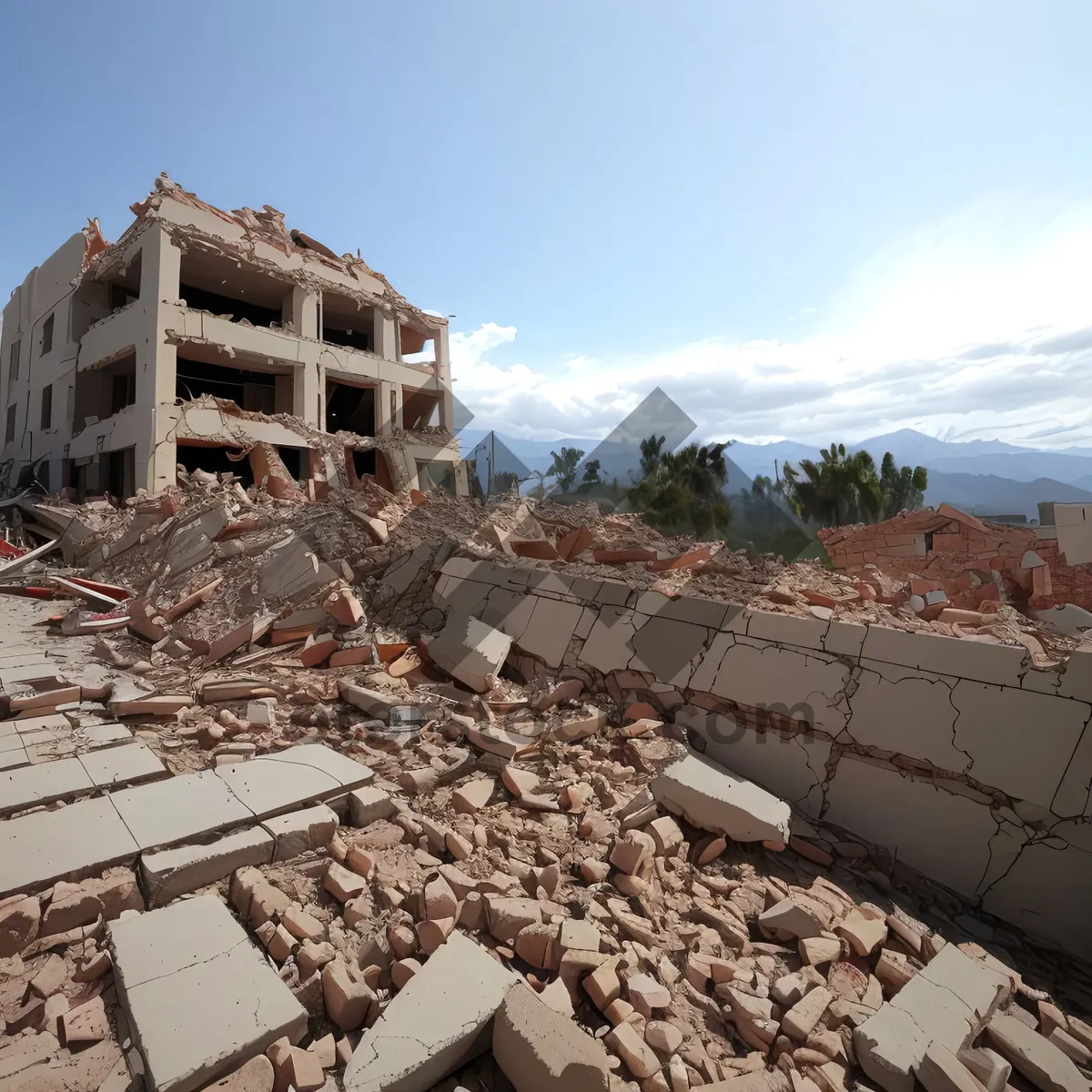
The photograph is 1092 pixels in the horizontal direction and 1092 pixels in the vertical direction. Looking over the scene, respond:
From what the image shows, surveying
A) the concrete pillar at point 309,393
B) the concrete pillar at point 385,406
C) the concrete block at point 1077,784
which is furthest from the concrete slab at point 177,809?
the concrete pillar at point 385,406

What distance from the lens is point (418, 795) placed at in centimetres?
314

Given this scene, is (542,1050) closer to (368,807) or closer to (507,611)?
(368,807)

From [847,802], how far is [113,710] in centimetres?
457

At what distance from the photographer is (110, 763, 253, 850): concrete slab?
8.32 feet

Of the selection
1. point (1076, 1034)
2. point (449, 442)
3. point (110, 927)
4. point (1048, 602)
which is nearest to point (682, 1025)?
point (1076, 1034)

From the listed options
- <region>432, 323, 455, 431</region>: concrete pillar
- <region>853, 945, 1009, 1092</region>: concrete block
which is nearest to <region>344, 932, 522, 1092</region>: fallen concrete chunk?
<region>853, 945, 1009, 1092</region>: concrete block

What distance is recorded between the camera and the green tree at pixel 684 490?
23844 millimetres

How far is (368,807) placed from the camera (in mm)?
2840

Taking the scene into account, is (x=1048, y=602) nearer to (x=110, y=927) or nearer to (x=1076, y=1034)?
(x=1076, y=1034)

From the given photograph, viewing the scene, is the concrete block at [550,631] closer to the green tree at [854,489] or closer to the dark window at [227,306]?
the dark window at [227,306]

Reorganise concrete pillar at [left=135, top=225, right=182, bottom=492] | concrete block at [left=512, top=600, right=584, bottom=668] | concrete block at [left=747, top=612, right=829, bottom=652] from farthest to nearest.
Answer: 1. concrete pillar at [left=135, top=225, right=182, bottom=492]
2. concrete block at [left=512, top=600, right=584, bottom=668]
3. concrete block at [left=747, top=612, right=829, bottom=652]

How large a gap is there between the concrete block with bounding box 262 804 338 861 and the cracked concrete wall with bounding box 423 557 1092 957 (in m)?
2.10

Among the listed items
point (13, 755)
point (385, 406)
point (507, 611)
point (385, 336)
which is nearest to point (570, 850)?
point (507, 611)

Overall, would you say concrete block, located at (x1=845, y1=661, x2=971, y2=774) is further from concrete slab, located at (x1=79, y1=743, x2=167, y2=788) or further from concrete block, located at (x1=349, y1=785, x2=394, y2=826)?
concrete slab, located at (x1=79, y1=743, x2=167, y2=788)
